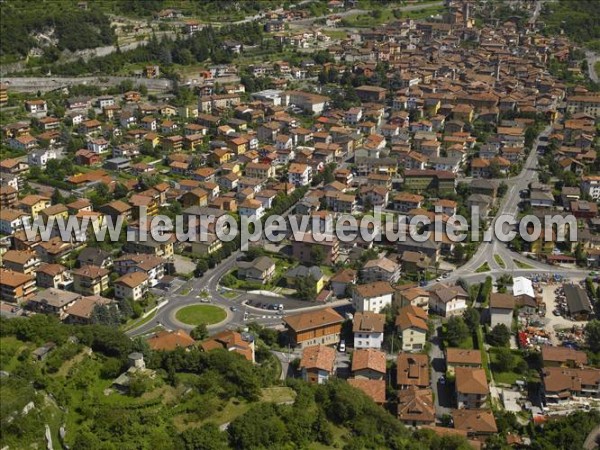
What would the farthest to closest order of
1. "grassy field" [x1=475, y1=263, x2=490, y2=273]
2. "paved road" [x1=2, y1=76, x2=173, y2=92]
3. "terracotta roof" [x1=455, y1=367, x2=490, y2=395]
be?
"paved road" [x1=2, y1=76, x2=173, y2=92], "grassy field" [x1=475, y1=263, x2=490, y2=273], "terracotta roof" [x1=455, y1=367, x2=490, y2=395]

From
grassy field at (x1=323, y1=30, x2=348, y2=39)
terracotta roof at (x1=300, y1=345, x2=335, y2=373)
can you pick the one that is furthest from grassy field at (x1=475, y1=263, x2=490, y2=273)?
grassy field at (x1=323, y1=30, x2=348, y2=39)

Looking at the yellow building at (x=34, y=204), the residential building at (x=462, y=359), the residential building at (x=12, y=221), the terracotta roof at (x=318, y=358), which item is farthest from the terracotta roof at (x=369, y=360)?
the yellow building at (x=34, y=204)

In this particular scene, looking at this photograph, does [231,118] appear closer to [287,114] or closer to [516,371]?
[287,114]

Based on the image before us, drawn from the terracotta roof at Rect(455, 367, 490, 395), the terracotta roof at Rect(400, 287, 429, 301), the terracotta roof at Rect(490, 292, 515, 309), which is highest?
the terracotta roof at Rect(490, 292, 515, 309)

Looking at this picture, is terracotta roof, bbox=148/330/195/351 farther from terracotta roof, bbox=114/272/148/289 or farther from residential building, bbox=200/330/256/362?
terracotta roof, bbox=114/272/148/289

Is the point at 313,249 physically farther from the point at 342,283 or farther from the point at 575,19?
the point at 575,19

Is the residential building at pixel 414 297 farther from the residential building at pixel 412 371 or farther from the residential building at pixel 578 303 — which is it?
the residential building at pixel 578 303
